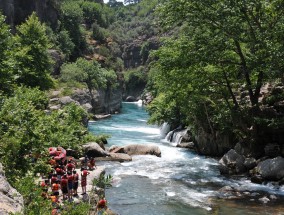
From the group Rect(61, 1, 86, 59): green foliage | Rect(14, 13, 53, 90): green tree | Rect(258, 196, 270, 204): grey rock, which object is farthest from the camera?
Rect(61, 1, 86, 59): green foliage

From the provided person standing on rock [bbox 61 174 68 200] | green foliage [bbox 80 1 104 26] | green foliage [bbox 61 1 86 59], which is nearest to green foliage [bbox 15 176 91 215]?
person standing on rock [bbox 61 174 68 200]

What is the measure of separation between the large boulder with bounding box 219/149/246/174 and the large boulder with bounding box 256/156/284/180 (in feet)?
6.55

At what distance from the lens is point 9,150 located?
42.1ft

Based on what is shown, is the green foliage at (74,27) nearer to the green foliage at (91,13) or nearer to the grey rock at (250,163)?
the green foliage at (91,13)

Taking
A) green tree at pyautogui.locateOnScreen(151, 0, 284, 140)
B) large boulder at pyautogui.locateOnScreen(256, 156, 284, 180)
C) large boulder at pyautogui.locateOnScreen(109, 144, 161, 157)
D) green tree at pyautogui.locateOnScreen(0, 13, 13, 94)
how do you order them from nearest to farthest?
green tree at pyautogui.locateOnScreen(151, 0, 284, 140), large boulder at pyautogui.locateOnScreen(256, 156, 284, 180), green tree at pyautogui.locateOnScreen(0, 13, 13, 94), large boulder at pyautogui.locateOnScreen(109, 144, 161, 157)

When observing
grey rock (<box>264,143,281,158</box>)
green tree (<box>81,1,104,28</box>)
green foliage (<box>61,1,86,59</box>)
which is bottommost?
grey rock (<box>264,143,281,158</box>)

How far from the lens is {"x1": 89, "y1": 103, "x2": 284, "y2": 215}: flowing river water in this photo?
1755 centimetres

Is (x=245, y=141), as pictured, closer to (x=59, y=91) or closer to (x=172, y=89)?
(x=172, y=89)

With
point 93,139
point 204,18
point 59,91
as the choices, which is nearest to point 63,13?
point 59,91

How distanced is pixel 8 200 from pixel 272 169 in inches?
717

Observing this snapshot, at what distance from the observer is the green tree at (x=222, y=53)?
69.1ft

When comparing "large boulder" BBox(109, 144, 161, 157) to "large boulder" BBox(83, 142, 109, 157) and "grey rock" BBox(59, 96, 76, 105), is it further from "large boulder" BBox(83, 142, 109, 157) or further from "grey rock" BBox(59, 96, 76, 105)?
"grey rock" BBox(59, 96, 76, 105)

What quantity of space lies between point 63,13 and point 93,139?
5341 centimetres

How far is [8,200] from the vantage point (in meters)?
7.96
